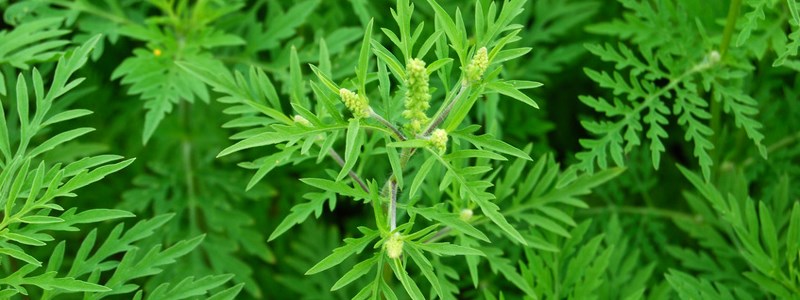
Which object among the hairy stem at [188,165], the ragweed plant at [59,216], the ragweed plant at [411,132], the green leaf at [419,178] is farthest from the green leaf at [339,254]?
the hairy stem at [188,165]

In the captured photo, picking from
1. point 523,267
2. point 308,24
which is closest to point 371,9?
point 308,24

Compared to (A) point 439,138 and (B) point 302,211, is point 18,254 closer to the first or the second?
(B) point 302,211

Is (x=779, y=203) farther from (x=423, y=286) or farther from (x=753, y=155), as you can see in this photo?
(x=423, y=286)

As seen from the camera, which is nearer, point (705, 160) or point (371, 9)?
point (705, 160)

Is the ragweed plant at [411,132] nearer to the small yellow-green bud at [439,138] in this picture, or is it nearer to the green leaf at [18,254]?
the small yellow-green bud at [439,138]

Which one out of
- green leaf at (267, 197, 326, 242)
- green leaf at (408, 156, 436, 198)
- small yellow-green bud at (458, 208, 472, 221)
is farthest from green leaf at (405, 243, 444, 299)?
small yellow-green bud at (458, 208, 472, 221)

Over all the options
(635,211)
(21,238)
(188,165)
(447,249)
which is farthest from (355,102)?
(635,211)
